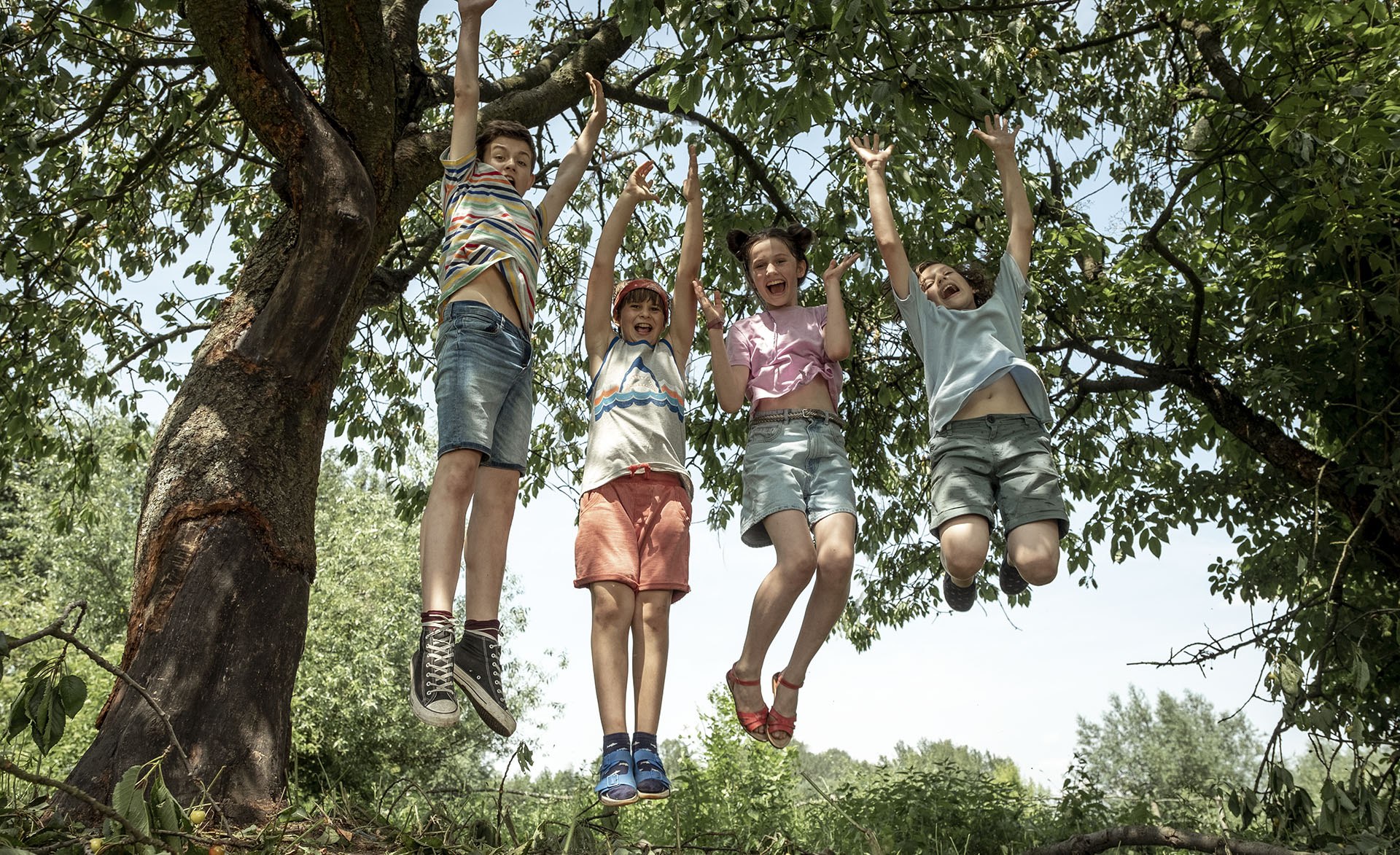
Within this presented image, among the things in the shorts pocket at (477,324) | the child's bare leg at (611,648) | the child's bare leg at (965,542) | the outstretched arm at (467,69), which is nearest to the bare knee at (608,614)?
the child's bare leg at (611,648)

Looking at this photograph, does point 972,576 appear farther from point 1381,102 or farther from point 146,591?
point 1381,102

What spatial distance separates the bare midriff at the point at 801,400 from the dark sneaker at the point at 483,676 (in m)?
1.53

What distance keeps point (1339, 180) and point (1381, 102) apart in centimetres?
81

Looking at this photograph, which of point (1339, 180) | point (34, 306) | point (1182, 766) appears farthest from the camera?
point (1182, 766)

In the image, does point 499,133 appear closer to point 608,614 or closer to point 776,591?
point 608,614

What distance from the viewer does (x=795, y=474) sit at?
159 inches

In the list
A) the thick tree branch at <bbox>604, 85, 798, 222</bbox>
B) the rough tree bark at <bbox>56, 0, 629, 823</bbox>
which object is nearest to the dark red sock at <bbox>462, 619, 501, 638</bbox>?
the rough tree bark at <bbox>56, 0, 629, 823</bbox>

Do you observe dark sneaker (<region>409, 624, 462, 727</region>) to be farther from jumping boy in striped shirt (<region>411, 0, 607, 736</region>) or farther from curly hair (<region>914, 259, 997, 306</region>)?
curly hair (<region>914, 259, 997, 306</region>)

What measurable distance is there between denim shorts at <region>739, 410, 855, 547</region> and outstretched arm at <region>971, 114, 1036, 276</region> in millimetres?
1119

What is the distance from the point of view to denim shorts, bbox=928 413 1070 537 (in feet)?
12.5

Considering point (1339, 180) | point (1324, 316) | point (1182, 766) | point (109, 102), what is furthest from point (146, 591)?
point (1182, 766)

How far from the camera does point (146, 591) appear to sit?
3586 mm

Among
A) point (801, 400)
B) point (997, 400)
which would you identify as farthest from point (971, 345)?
point (801, 400)

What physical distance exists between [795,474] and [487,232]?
1598mm
